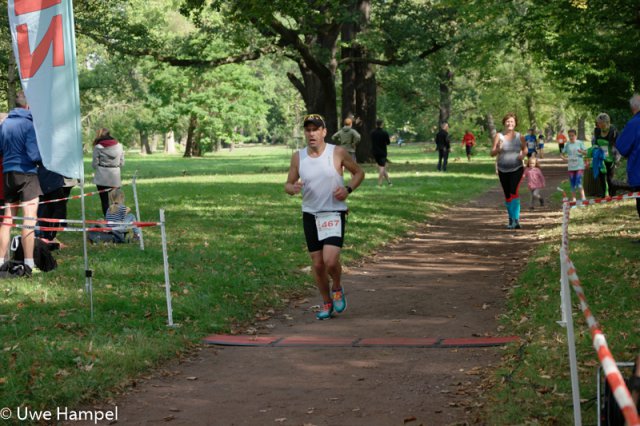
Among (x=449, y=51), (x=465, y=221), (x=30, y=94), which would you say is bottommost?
(x=465, y=221)

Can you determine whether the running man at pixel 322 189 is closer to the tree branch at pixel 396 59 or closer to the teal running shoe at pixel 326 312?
the teal running shoe at pixel 326 312

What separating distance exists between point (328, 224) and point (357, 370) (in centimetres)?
240

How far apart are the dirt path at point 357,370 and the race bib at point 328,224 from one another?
88 cm

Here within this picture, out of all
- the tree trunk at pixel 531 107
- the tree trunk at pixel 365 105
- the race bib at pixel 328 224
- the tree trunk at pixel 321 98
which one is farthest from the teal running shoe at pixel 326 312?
the tree trunk at pixel 531 107

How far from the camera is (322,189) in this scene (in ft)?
30.7

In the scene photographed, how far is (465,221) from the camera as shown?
19734mm

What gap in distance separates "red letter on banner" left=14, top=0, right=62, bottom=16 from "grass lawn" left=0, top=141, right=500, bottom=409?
2.86 meters

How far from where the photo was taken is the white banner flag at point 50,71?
8859 millimetres

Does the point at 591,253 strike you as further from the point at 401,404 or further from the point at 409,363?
the point at 401,404

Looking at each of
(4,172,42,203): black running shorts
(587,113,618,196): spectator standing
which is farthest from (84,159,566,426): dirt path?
(587,113,618,196): spectator standing

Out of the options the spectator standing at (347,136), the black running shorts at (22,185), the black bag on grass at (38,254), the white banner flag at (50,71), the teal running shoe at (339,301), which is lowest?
the teal running shoe at (339,301)

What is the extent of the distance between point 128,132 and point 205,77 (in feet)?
31.3

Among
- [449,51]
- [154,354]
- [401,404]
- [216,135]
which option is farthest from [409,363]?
[216,135]

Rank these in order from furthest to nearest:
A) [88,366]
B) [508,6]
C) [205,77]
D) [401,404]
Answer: [205,77]
[508,6]
[88,366]
[401,404]
